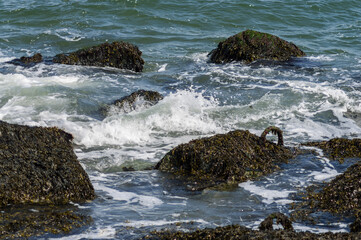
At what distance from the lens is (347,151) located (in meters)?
6.91

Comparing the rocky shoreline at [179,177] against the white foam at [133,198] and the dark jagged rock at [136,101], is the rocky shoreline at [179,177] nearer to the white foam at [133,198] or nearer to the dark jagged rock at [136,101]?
the white foam at [133,198]

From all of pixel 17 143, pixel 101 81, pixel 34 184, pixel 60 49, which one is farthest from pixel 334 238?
pixel 60 49

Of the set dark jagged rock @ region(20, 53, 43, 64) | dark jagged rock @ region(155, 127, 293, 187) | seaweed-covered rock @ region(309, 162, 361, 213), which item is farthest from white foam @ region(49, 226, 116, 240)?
dark jagged rock @ region(20, 53, 43, 64)

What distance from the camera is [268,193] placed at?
19.3 feet

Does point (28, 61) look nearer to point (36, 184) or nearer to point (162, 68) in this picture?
point (162, 68)

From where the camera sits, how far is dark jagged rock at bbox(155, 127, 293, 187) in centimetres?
616

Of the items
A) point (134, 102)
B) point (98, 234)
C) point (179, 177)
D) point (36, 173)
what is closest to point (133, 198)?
point (179, 177)

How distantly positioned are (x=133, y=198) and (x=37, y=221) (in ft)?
4.86

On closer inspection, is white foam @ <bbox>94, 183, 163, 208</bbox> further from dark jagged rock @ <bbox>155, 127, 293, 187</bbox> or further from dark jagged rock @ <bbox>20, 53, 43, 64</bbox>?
dark jagged rock @ <bbox>20, 53, 43, 64</bbox>

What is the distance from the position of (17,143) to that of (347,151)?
423cm

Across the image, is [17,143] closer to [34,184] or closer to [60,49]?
[34,184]

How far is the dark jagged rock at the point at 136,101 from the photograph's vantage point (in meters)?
9.95

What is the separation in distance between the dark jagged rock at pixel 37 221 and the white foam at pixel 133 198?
0.85 meters

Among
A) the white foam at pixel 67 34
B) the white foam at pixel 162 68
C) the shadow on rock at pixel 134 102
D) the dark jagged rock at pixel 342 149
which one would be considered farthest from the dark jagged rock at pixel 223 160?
the white foam at pixel 67 34
